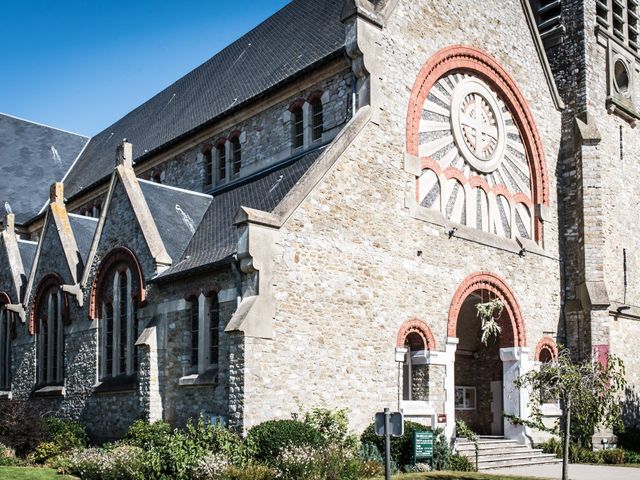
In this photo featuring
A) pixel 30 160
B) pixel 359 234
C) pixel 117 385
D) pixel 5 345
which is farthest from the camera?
pixel 30 160

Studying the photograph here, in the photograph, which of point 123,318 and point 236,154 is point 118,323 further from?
point 236,154

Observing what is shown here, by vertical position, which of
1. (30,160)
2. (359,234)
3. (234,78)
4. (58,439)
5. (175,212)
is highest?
(234,78)

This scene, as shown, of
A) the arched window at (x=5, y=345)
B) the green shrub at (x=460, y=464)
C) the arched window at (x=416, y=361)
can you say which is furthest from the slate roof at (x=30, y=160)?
the green shrub at (x=460, y=464)

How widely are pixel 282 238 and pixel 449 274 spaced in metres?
6.23

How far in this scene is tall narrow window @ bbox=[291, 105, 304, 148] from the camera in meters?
24.0

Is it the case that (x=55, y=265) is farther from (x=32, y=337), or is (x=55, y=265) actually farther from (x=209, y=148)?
(x=209, y=148)

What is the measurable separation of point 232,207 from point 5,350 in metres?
13.5

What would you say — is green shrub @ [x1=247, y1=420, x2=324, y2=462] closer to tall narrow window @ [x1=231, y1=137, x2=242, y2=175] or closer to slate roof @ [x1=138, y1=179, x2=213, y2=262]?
slate roof @ [x1=138, y1=179, x2=213, y2=262]

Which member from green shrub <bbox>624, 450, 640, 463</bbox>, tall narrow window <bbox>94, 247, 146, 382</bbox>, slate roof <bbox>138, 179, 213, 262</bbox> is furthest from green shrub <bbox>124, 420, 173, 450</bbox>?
green shrub <bbox>624, 450, 640, 463</bbox>

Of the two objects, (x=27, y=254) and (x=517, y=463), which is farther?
(x=27, y=254)

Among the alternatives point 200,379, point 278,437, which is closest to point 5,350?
point 200,379

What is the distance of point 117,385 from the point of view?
22.5 metres

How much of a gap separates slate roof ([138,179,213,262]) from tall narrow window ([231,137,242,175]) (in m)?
1.43

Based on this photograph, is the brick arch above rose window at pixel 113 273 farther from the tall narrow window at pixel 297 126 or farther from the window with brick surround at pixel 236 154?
the tall narrow window at pixel 297 126
